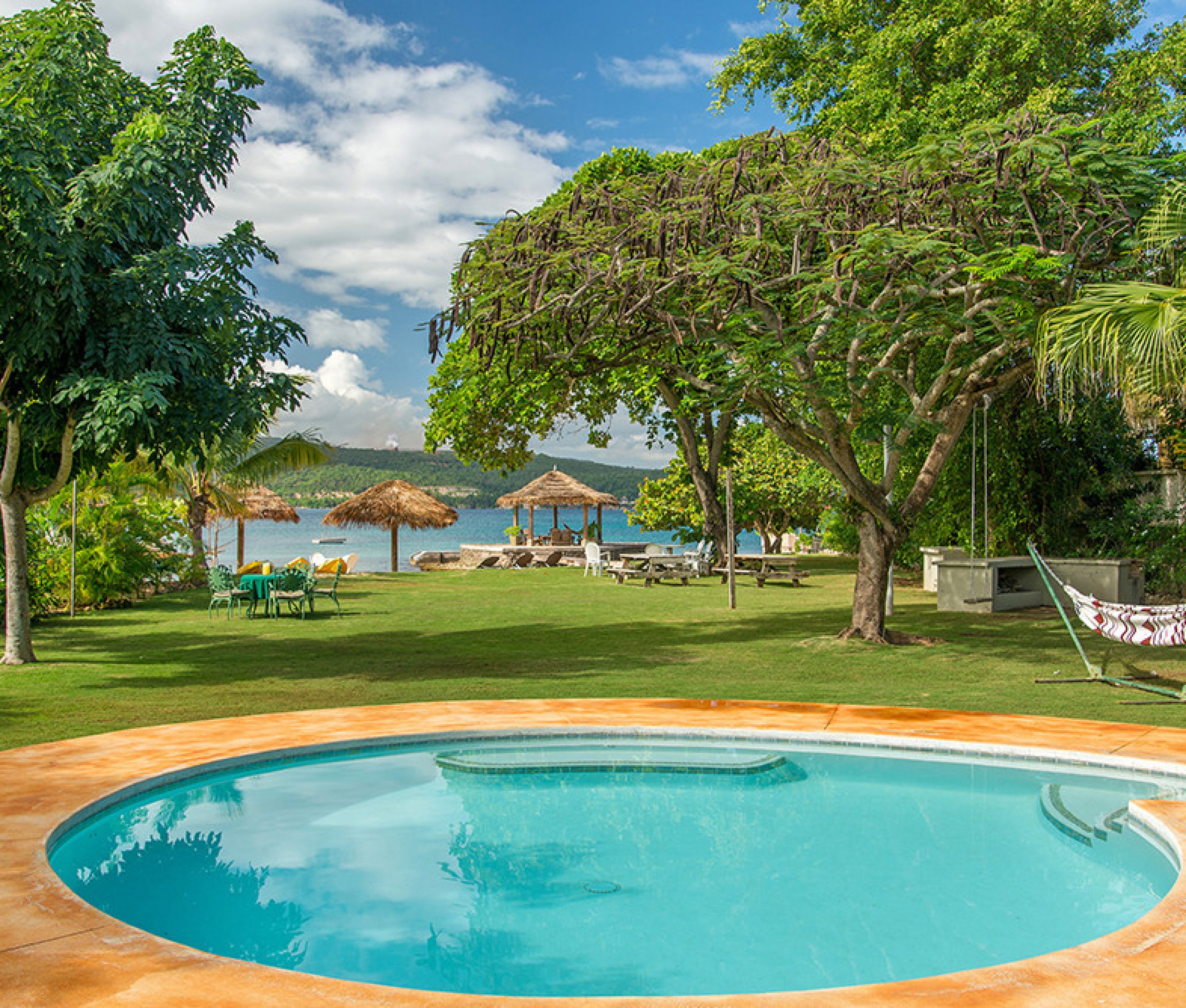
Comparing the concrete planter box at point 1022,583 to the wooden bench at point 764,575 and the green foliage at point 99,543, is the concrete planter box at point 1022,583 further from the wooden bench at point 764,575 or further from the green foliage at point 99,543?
the green foliage at point 99,543

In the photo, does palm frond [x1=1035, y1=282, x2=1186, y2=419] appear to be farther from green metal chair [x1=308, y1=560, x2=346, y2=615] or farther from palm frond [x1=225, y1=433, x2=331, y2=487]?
palm frond [x1=225, y1=433, x2=331, y2=487]

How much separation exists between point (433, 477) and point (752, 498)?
242 feet

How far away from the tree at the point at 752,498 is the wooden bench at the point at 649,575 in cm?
502

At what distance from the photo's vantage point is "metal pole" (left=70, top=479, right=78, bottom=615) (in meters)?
15.6

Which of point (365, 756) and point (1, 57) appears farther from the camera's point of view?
point (1, 57)

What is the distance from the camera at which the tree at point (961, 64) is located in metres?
19.7

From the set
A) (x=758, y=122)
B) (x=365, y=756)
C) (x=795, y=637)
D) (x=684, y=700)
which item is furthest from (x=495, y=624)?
(x=758, y=122)

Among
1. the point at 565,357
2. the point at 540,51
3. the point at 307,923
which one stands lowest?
the point at 307,923

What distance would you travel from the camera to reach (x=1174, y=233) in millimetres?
8914

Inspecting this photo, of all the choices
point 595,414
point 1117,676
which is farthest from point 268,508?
point 1117,676

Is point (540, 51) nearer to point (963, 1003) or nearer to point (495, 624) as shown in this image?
point (495, 624)

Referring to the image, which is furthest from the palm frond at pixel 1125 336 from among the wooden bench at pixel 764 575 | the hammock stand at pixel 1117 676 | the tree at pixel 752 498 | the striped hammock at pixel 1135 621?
the tree at pixel 752 498

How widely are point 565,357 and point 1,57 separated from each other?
22.1 feet

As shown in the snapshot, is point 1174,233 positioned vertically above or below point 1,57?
below
